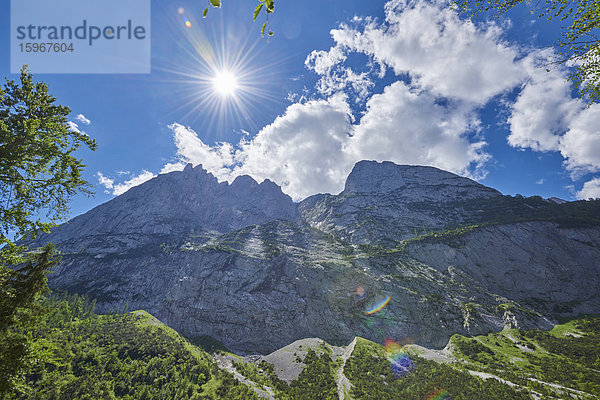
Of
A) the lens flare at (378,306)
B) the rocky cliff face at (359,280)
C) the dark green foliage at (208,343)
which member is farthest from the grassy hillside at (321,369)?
the lens flare at (378,306)

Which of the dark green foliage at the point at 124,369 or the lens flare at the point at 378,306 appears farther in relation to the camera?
the lens flare at the point at 378,306

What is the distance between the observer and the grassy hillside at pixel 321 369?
3581 centimetres

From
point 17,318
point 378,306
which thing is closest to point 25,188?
point 17,318

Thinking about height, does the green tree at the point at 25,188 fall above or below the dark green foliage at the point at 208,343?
above

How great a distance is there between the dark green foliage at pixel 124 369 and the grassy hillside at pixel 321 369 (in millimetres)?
175

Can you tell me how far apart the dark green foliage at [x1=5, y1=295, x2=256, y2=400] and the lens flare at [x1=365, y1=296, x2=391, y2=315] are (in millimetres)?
58673

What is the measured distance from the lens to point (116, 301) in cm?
11412

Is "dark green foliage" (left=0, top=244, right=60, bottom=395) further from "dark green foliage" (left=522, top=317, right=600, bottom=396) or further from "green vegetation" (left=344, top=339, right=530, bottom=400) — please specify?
"dark green foliage" (left=522, top=317, right=600, bottom=396)

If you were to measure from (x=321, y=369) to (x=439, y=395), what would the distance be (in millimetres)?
24946

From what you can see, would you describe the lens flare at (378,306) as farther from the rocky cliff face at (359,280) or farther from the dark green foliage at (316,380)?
the dark green foliage at (316,380)

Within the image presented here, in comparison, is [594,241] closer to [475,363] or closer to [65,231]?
[475,363]

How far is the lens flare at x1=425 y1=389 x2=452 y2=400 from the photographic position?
35653 mm

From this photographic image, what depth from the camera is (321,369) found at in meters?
52.4

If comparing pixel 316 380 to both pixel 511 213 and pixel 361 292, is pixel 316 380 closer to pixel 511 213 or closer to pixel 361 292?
pixel 361 292
